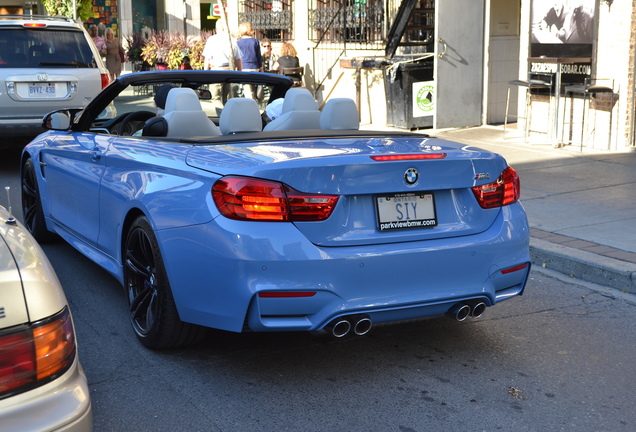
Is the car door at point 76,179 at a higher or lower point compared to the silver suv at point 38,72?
lower

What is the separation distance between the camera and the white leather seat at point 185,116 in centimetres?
539

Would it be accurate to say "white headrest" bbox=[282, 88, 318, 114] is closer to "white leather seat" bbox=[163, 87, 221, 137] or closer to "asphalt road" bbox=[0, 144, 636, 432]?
"white leather seat" bbox=[163, 87, 221, 137]

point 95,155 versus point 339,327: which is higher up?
point 95,155

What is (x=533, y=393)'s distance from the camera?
4293mm

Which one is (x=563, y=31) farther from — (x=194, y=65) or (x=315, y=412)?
(x=194, y=65)

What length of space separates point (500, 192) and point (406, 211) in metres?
0.64

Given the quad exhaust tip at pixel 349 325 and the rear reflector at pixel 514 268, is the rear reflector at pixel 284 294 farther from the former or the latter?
the rear reflector at pixel 514 268

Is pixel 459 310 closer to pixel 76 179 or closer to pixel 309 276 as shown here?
pixel 309 276

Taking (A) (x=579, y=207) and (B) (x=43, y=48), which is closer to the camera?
(A) (x=579, y=207)

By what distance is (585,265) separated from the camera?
6.44 m

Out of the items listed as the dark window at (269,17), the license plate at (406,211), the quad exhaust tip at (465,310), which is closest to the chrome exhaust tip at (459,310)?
the quad exhaust tip at (465,310)

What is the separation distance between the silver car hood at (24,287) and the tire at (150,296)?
5.65 ft

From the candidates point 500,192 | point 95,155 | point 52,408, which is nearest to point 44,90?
point 95,155

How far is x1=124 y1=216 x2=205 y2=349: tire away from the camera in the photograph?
4531 millimetres
